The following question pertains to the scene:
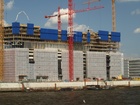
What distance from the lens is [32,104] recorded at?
115m

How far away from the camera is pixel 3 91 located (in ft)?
→ 655

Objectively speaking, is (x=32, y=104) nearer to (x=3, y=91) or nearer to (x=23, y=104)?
(x=23, y=104)

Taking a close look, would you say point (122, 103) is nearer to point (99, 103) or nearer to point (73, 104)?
point (99, 103)

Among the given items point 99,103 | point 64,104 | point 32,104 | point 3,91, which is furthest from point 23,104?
point 3,91

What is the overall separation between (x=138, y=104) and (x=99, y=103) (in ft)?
36.4

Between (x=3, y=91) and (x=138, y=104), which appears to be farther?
(x=3, y=91)

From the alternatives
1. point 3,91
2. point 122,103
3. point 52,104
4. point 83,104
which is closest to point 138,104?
point 122,103

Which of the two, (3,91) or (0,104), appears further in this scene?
(3,91)

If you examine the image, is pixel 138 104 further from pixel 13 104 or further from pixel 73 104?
pixel 13 104

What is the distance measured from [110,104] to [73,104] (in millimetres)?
10038

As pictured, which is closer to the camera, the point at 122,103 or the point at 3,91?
the point at 122,103

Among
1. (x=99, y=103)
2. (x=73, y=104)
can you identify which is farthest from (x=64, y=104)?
(x=99, y=103)

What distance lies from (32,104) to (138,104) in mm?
28773

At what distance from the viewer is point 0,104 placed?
115m
